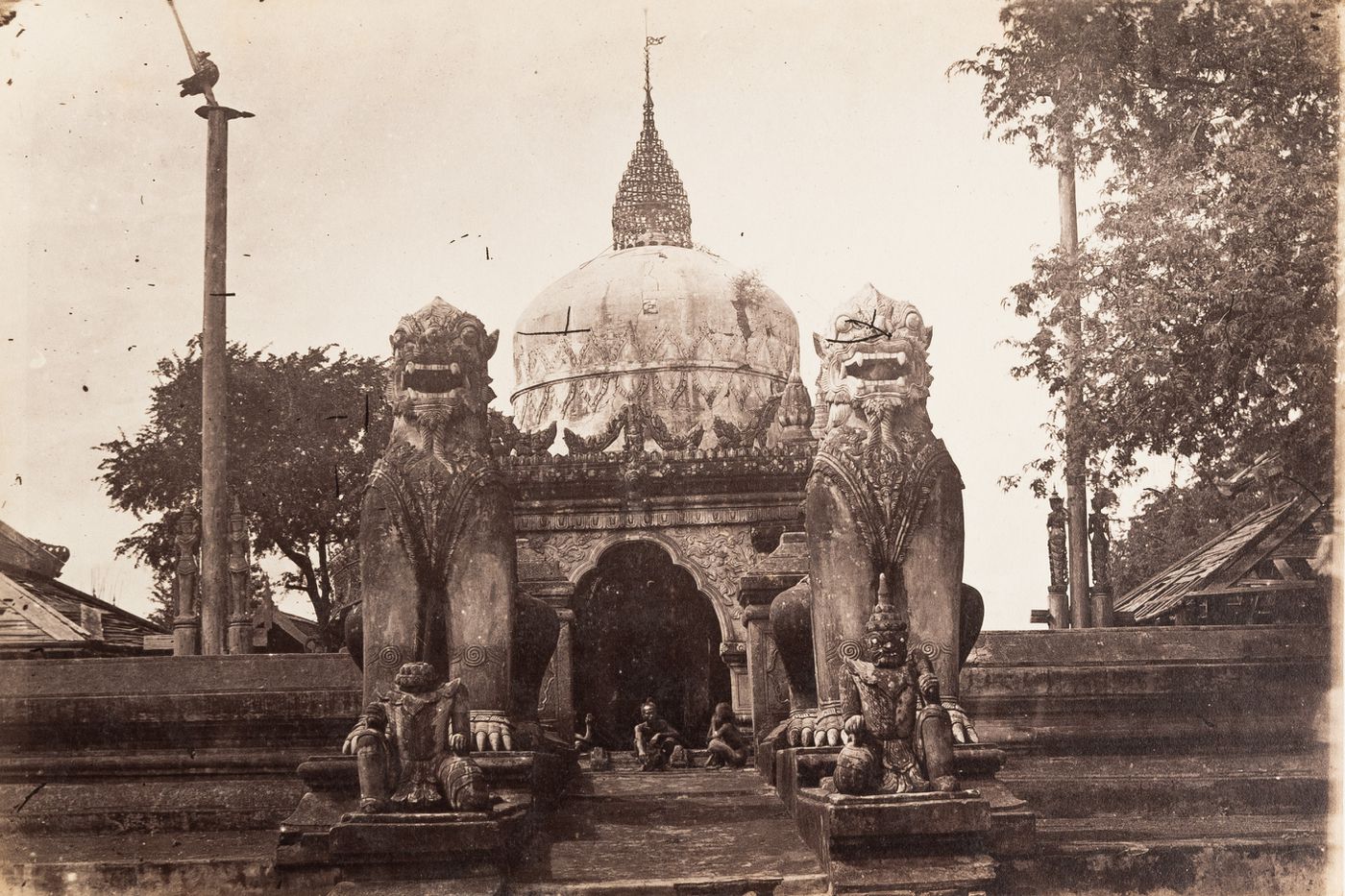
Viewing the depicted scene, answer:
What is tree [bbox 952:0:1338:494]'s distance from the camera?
466 inches

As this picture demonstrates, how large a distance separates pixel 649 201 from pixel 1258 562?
53.8 ft

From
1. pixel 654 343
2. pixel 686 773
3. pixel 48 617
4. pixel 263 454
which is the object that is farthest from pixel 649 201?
pixel 686 773

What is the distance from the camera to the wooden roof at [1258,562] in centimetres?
1630

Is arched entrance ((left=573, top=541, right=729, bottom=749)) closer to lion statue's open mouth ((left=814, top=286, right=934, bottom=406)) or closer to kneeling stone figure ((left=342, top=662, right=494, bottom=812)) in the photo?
lion statue's open mouth ((left=814, top=286, right=934, bottom=406))

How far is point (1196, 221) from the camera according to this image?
13.1 meters

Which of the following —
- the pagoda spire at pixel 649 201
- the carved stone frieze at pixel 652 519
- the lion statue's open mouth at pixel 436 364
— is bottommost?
the carved stone frieze at pixel 652 519

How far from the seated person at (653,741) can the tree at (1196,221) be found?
4495 millimetres

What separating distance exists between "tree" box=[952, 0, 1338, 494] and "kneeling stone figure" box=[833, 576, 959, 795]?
606 cm

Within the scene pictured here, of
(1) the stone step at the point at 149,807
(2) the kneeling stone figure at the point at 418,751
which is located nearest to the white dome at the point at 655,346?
(1) the stone step at the point at 149,807

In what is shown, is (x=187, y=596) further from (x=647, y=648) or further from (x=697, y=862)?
(x=697, y=862)

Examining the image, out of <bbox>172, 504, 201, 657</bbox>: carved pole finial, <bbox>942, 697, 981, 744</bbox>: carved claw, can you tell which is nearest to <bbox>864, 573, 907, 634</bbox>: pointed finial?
<bbox>942, 697, 981, 744</bbox>: carved claw

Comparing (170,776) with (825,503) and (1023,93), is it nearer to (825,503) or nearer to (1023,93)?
(825,503)

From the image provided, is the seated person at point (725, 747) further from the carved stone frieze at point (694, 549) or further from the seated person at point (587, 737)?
the carved stone frieze at point (694, 549)

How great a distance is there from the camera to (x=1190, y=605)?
19016mm
